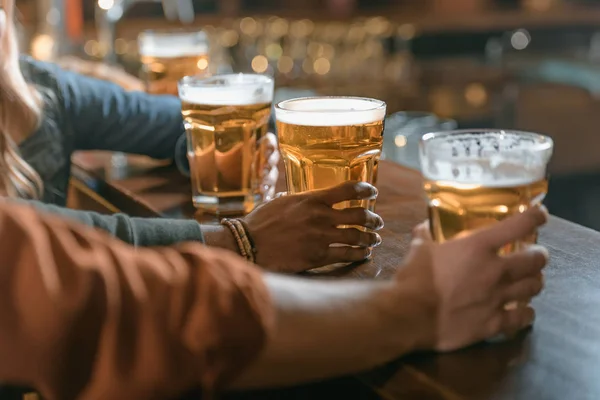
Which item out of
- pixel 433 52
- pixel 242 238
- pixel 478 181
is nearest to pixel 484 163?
pixel 478 181

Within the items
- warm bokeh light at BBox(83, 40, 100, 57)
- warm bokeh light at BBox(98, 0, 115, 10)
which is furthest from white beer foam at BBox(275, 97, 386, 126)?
warm bokeh light at BBox(83, 40, 100, 57)

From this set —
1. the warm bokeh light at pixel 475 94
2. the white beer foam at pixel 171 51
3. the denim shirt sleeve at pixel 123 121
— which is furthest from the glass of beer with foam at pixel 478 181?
the warm bokeh light at pixel 475 94

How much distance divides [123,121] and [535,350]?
1.08m

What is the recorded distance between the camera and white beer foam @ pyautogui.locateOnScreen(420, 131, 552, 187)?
32.9 inches

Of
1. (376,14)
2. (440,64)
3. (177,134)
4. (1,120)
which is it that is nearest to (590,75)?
(440,64)

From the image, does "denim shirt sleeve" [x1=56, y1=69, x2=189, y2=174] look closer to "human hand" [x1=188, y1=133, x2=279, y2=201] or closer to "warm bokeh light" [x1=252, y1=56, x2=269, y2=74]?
"human hand" [x1=188, y1=133, x2=279, y2=201]

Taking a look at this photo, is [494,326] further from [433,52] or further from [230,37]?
[433,52]

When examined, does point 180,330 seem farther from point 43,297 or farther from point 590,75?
point 590,75

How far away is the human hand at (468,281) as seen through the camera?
0.79 m

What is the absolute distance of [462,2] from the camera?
5.78 metres

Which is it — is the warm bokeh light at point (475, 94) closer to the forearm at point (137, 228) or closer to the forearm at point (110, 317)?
the forearm at point (137, 228)

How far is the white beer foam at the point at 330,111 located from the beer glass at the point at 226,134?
0.66 feet

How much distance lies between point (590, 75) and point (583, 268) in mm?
4151

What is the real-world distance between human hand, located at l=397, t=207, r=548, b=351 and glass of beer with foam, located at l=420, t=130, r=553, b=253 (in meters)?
0.04
